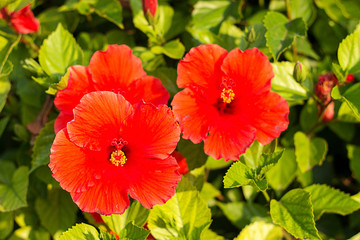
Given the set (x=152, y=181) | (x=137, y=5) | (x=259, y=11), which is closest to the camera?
(x=152, y=181)

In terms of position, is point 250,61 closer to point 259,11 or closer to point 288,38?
point 288,38

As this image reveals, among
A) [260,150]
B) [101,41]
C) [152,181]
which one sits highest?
[101,41]

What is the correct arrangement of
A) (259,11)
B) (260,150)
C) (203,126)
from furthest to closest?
1. (259,11)
2. (260,150)
3. (203,126)

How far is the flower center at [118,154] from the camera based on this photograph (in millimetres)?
1424

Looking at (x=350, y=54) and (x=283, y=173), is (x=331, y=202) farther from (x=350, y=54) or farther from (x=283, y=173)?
(x=350, y=54)

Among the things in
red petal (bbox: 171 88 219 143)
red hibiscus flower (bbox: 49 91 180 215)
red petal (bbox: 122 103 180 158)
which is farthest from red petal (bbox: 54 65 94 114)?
red petal (bbox: 171 88 219 143)

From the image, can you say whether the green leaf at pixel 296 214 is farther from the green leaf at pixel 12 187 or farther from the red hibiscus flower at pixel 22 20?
the red hibiscus flower at pixel 22 20

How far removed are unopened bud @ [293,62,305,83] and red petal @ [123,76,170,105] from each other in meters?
0.60

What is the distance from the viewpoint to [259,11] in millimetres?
2143

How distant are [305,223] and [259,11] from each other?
123 cm

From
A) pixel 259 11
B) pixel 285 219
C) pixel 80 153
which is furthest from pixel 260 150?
pixel 259 11

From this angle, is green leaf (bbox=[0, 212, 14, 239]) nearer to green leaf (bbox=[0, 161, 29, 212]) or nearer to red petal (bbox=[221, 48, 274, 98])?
green leaf (bbox=[0, 161, 29, 212])

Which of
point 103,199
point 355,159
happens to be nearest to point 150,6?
point 103,199

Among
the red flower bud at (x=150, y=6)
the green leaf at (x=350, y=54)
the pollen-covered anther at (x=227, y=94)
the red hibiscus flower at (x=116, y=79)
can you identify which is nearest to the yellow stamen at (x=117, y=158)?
the red hibiscus flower at (x=116, y=79)
